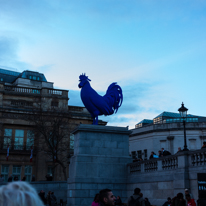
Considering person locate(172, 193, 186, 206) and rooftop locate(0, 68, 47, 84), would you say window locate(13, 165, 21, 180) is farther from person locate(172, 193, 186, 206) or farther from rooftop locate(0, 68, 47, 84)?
person locate(172, 193, 186, 206)

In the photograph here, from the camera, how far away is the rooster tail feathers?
71.4 feet

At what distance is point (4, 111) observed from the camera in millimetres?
45500

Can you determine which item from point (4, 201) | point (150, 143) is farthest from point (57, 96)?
point (4, 201)

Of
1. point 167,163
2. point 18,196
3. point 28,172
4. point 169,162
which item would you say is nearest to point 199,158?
point 169,162

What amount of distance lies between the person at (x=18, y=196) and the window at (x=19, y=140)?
4575 centimetres

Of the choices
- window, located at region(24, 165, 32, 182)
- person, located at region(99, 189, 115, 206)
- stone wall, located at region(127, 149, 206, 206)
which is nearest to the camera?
person, located at region(99, 189, 115, 206)

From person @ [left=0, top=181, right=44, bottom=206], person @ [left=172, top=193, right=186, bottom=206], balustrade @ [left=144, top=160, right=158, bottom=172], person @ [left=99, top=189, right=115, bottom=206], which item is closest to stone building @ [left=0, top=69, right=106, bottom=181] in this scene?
balustrade @ [left=144, top=160, right=158, bottom=172]

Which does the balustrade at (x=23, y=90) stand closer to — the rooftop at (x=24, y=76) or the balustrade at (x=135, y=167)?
the rooftop at (x=24, y=76)

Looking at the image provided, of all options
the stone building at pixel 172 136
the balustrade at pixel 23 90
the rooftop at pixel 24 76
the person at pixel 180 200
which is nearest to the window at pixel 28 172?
the balustrade at pixel 23 90

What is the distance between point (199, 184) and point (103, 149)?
8.51 metres

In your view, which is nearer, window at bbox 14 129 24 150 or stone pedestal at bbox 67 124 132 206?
stone pedestal at bbox 67 124 132 206

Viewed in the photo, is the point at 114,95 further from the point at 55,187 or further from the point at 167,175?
the point at 55,187

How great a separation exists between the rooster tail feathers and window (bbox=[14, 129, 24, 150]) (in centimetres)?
2797

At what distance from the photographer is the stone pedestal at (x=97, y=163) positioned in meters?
19.2
